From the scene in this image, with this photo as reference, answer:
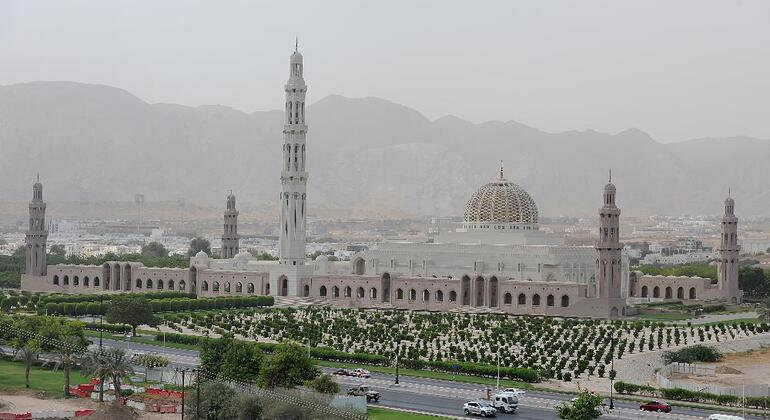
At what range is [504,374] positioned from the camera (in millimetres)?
44031

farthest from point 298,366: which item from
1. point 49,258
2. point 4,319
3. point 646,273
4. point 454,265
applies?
point 49,258

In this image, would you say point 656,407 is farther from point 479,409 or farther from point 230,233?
point 230,233

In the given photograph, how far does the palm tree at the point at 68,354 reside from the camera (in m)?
39.0

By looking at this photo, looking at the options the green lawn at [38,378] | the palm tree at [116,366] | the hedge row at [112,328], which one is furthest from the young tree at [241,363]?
the hedge row at [112,328]

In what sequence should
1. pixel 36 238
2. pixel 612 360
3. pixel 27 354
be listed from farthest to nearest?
pixel 36 238, pixel 612 360, pixel 27 354

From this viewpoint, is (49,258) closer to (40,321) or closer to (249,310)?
(249,310)

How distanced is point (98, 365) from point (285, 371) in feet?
18.1

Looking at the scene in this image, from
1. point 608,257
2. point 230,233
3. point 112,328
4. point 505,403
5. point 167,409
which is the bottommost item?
point 167,409

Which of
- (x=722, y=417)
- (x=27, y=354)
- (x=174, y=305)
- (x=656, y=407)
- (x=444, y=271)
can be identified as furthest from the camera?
(x=444, y=271)

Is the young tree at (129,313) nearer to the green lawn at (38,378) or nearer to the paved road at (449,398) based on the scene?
the green lawn at (38,378)

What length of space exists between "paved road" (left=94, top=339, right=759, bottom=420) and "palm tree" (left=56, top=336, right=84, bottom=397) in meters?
4.05

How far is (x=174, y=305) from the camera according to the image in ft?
218

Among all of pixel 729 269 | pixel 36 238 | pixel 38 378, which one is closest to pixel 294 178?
pixel 36 238

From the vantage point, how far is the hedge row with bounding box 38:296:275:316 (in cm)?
6219
